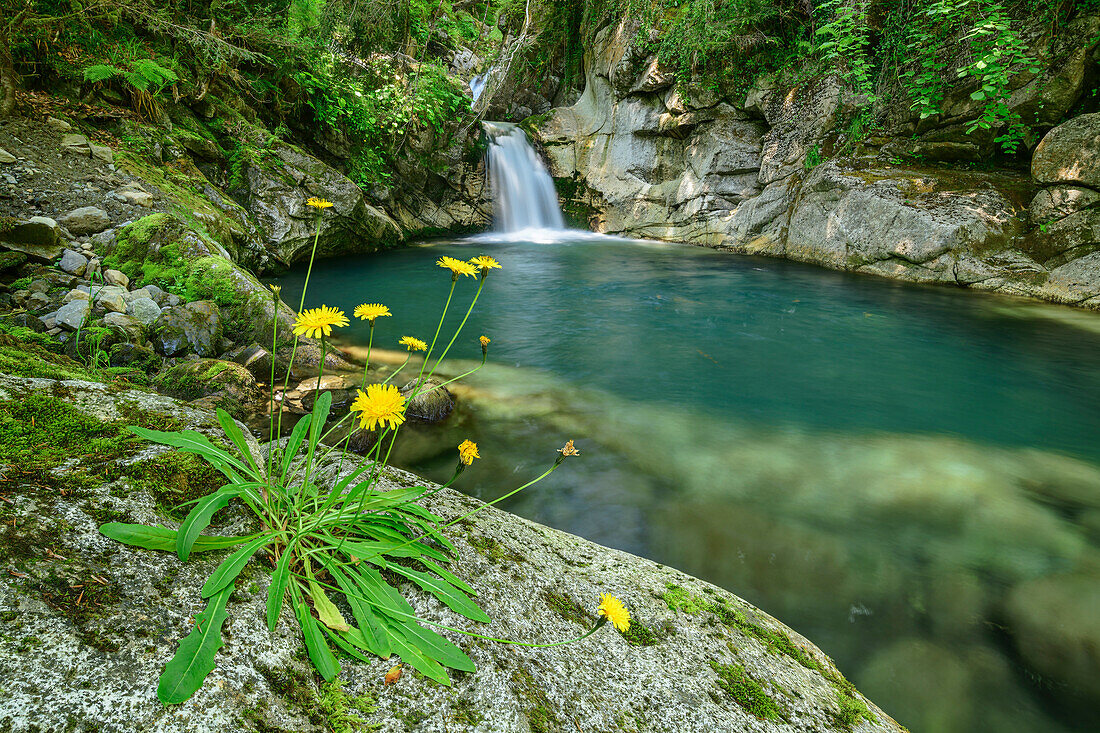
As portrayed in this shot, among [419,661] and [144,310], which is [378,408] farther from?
[144,310]

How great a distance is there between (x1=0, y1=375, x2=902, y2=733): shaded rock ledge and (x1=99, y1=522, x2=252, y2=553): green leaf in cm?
3

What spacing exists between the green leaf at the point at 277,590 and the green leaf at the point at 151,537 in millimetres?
160

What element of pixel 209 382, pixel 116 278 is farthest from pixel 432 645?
pixel 116 278

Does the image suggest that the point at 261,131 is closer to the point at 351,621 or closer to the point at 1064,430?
the point at 351,621

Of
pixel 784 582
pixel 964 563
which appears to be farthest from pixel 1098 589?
pixel 784 582

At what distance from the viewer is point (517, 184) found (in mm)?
16438

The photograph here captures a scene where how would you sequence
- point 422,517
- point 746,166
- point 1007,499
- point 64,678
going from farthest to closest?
1. point 746,166
2. point 1007,499
3. point 422,517
4. point 64,678

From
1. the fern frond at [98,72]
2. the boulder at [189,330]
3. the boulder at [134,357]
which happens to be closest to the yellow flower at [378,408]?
the boulder at [134,357]

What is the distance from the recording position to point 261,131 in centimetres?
888

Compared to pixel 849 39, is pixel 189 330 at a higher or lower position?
lower

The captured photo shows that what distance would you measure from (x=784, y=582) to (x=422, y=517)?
214 centimetres

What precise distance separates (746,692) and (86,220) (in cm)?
623

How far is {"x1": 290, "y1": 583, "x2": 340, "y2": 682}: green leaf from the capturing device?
100 centimetres

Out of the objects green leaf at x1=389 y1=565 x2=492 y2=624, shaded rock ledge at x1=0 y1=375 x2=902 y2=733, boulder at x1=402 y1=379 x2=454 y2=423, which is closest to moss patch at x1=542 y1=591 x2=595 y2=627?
shaded rock ledge at x1=0 y1=375 x2=902 y2=733
